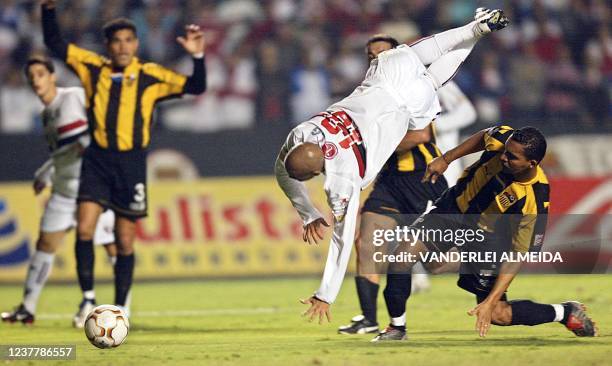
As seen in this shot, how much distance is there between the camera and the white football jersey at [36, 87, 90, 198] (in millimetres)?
10375

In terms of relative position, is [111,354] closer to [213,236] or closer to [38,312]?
[38,312]

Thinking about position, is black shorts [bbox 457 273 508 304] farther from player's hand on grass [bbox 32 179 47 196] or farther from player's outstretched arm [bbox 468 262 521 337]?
player's hand on grass [bbox 32 179 47 196]

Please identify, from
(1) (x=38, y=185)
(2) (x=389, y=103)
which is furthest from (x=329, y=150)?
(1) (x=38, y=185)

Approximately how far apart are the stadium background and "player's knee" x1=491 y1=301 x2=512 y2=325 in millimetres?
6572

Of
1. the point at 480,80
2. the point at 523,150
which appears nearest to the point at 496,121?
the point at 480,80

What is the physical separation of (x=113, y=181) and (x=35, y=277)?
1354 millimetres

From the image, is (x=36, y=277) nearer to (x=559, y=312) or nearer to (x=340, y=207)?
(x=340, y=207)

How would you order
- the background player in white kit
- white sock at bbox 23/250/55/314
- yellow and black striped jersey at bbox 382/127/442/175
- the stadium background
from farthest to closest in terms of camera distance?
the stadium background, the background player in white kit, white sock at bbox 23/250/55/314, yellow and black striped jersey at bbox 382/127/442/175

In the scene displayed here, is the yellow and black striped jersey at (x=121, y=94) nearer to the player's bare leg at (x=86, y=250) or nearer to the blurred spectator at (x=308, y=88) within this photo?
the player's bare leg at (x=86, y=250)

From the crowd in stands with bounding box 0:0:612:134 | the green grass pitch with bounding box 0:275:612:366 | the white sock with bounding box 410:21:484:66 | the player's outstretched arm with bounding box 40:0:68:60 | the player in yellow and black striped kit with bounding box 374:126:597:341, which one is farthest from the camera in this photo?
the crowd in stands with bounding box 0:0:612:134

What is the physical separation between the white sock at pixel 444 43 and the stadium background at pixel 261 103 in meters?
5.13

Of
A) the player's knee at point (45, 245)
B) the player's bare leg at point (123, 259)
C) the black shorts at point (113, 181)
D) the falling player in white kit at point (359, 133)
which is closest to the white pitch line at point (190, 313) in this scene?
the player's knee at point (45, 245)

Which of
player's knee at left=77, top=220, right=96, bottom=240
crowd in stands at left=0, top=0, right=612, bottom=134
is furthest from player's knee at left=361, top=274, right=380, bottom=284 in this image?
crowd in stands at left=0, top=0, right=612, bottom=134

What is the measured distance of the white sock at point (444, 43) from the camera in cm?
869
